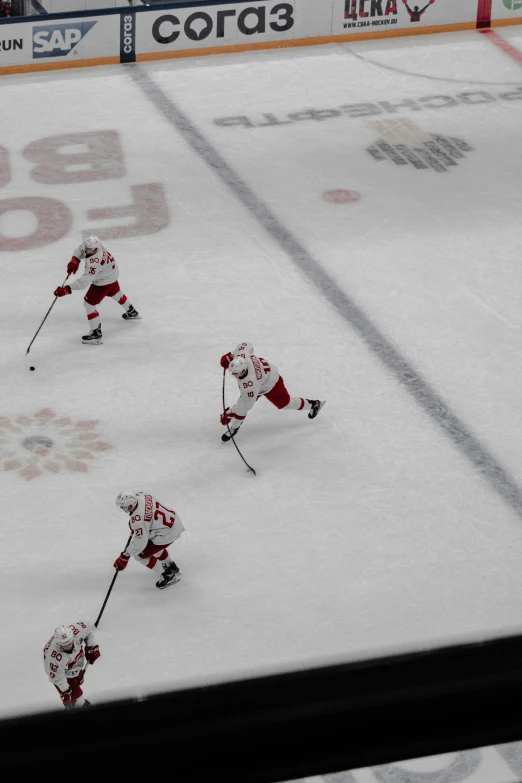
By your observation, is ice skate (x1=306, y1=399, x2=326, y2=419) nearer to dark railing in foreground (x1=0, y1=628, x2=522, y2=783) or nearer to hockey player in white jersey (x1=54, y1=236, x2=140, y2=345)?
hockey player in white jersey (x1=54, y1=236, x2=140, y2=345)

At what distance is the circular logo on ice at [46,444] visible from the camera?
680 centimetres

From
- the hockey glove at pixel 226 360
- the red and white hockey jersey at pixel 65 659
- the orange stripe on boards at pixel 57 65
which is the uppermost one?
the hockey glove at pixel 226 360

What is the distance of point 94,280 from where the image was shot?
25.4 ft

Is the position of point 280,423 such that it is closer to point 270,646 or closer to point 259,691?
point 270,646

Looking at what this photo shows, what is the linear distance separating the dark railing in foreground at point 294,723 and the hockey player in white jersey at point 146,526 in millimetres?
4815

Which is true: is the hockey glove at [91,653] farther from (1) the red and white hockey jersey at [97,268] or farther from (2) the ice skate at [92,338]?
(2) the ice skate at [92,338]

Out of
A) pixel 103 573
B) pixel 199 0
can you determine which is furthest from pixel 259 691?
pixel 199 0

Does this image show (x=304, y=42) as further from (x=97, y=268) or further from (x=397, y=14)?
(x=97, y=268)

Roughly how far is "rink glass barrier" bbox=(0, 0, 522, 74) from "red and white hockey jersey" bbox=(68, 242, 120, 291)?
5819 mm

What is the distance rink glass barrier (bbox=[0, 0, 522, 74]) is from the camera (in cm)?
1266

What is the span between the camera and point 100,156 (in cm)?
1109

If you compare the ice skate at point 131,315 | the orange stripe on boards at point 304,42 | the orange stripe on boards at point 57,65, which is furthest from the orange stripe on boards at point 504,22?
the ice skate at point 131,315

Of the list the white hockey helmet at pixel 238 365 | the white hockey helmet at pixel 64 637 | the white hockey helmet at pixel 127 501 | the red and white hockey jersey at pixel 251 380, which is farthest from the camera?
the red and white hockey jersey at pixel 251 380

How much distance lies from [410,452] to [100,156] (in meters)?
5.47
